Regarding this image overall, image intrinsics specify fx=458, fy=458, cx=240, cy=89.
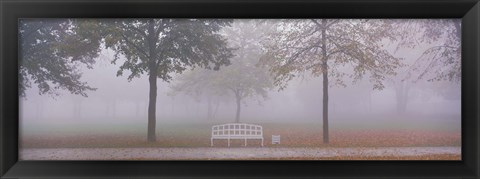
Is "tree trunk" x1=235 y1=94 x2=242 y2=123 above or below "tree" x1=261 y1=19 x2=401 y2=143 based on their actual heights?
below

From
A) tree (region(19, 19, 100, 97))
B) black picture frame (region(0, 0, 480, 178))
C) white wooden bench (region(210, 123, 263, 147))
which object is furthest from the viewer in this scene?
white wooden bench (region(210, 123, 263, 147))

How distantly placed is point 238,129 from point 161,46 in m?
0.81

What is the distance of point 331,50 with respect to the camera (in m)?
3.26

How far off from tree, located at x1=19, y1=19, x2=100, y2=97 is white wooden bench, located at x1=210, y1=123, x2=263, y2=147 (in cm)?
94

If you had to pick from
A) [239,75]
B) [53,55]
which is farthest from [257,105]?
[53,55]

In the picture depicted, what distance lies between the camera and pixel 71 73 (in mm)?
3209

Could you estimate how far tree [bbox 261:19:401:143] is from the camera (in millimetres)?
3236

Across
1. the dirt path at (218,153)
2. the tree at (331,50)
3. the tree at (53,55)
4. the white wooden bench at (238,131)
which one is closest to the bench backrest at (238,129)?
the white wooden bench at (238,131)

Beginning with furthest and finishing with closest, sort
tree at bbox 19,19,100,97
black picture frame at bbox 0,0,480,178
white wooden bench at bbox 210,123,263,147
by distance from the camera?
white wooden bench at bbox 210,123,263,147
tree at bbox 19,19,100,97
black picture frame at bbox 0,0,480,178

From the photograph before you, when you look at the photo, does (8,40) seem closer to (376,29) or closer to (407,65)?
(376,29)


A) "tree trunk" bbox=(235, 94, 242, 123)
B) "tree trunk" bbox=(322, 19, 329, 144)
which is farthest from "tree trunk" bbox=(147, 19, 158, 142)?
"tree trunk" bbox=(322, 19, 329, 144)

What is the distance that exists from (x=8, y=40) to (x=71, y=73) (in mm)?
452

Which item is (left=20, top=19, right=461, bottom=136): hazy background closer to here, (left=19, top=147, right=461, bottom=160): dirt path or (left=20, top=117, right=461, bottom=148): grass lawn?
(left=20, top=117, right=461, bottom=148): grass lawn
